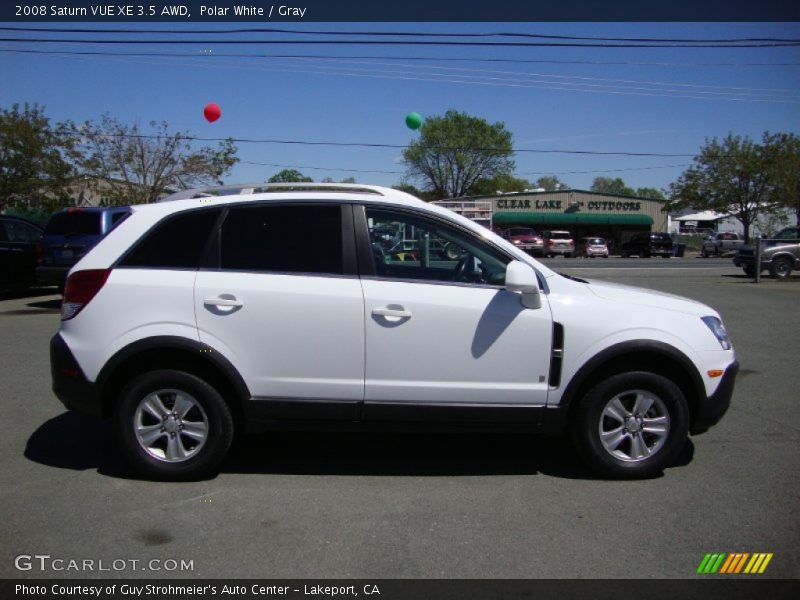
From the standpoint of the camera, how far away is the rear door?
4008 millimetres

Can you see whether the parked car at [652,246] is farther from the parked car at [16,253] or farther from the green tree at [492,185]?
the parked car at [16,253]

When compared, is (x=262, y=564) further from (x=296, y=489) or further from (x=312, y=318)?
(x=312, y=318)

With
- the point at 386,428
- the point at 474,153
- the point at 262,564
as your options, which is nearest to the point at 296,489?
the point at 386,428

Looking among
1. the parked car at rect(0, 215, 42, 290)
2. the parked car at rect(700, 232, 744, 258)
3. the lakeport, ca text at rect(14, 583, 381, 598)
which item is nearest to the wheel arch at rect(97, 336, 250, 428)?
the lakeport, ca text at rect(14, 583, 381, 598)

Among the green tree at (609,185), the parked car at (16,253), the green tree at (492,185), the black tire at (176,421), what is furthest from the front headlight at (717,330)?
the green tree at (609,185)

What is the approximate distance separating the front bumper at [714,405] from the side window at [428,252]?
154cm

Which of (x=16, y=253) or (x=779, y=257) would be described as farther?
(x=779, y=257)

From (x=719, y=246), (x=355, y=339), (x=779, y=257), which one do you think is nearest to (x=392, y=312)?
(x=355, y=339)

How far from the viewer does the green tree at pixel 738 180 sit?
46719 millimetres

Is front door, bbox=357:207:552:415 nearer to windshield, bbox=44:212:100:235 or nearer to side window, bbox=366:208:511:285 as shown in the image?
side window, bbox=366:208:511:285

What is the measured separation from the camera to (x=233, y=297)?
4031 millimetres

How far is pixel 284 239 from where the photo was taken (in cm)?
421

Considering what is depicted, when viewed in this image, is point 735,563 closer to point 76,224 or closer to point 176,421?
point 176,421

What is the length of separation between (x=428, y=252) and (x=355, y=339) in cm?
78
